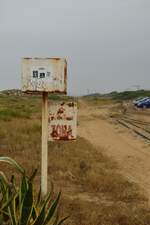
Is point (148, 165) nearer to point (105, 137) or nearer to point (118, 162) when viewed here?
point (118, 162)

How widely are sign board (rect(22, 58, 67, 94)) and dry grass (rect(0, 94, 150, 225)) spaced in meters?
1.82

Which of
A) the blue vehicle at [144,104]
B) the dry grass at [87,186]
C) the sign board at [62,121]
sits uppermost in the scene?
the blue vehicle at [144,104]

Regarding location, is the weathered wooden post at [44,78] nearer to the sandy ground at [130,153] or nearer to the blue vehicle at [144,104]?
the sandy ground at [130,153]

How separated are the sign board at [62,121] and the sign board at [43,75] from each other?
47cm

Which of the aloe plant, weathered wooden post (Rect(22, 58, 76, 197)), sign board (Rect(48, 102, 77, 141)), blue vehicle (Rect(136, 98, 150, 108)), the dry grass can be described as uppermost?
blue vehicle (Rect(136, 98, 150, 108))

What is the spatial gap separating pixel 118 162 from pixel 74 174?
3.80 metres

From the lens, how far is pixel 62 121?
761 cm

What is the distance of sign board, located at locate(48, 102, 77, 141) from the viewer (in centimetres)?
752

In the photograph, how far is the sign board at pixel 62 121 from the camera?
7.52 meters

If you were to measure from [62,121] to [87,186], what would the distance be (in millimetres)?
2803

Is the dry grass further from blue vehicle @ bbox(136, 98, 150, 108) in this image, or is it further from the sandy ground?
blue vehicle @ bbox(136, 98, 150, 108)

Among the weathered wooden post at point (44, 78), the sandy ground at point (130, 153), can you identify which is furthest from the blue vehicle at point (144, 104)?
the weathered wooden post at point (44, 78)

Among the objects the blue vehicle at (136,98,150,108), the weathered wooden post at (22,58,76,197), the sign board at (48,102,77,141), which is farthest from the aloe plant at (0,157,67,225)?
the blue vehicle at (136,98,150,108)

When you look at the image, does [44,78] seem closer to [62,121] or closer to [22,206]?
[62,121]
